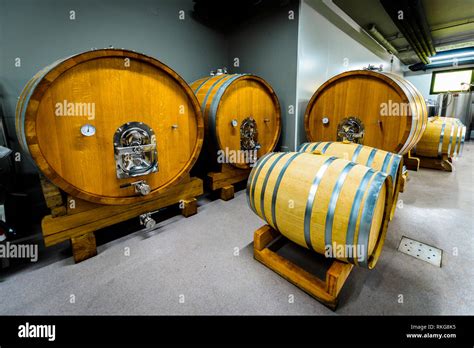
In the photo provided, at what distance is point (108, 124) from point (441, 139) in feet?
15.9

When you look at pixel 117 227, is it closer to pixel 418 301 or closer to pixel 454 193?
pixel 418 301

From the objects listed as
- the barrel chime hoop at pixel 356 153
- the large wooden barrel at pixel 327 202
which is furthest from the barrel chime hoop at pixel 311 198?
the barrel chime hoop at pixel 356 153

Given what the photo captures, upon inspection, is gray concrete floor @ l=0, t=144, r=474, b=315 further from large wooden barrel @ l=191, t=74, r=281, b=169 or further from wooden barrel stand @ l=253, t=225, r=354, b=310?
large wooden barrel @ l=191, t=74, r=281, b=169

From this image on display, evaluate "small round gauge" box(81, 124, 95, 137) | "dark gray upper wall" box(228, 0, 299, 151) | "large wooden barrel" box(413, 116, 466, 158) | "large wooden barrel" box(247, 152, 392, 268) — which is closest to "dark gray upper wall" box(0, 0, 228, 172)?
"dark gray upper wall" box(228, 0, 299, 151)

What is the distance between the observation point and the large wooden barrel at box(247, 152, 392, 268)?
104cm

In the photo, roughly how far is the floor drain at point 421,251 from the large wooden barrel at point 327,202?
0.51 m

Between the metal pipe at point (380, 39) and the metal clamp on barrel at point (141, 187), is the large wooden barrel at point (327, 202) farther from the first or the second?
the metal pipe at point (380, 39)

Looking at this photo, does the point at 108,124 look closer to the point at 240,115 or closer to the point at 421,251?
the point at 240,115

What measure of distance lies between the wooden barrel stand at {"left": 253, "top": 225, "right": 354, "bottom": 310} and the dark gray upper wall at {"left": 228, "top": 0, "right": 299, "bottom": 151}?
194 centimetres

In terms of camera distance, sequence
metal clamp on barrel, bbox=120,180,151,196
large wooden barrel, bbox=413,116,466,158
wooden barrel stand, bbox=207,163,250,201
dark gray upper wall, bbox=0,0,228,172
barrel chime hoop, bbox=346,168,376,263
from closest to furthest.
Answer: barrel chime hoop, bbox=346,168,376,263
metal clamp on barrel, bbox=120,180,151,196
dark gray upper wall, bbox=0,0,228,172
wooden barrel stand, bbox=207,163,250,201
large wooden barrel, bbox=413,116,466,158

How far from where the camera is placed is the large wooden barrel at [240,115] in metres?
2.35

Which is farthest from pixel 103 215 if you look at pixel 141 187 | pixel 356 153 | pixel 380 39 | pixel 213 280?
pixel 380 39

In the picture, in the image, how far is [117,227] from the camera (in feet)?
6.57
